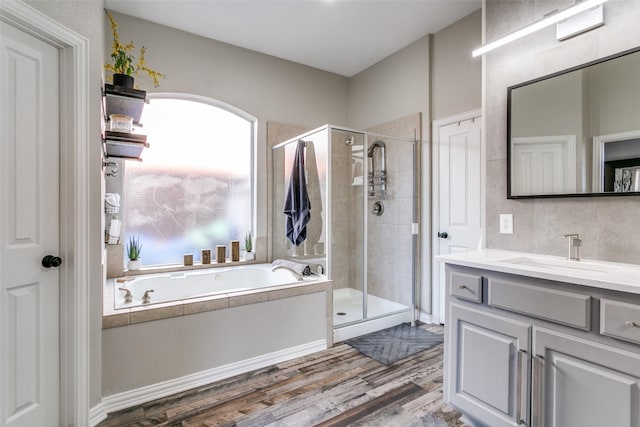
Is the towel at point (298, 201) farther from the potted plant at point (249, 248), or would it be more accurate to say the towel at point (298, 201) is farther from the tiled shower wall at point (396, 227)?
the tiled shower wall at point (396, 227)

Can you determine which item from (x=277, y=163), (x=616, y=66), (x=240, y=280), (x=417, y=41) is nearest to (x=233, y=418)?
(x=240, y=280)

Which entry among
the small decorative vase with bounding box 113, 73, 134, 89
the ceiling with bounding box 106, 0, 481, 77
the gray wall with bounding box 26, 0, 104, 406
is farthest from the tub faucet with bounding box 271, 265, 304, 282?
the ceiling with bounding box 106, 0, 481, 77

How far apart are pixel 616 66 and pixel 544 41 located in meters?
0.44

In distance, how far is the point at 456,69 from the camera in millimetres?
2994

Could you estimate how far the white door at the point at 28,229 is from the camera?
1.43m

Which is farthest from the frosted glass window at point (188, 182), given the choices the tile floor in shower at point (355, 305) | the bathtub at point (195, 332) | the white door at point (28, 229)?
the white door at point (28, 229)

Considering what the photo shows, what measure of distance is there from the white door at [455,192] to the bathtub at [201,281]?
130 centimetres

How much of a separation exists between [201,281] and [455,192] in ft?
8.49

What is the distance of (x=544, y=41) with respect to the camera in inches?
73.3

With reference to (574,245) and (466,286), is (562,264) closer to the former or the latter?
(574,245)

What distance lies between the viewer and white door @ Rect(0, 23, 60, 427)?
1432mm

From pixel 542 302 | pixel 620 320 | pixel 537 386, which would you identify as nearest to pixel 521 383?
pixel 537 386

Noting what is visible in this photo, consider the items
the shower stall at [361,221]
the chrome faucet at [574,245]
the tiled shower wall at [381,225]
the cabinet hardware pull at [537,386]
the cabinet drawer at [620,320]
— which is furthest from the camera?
the tiled shower wall at [381,225]

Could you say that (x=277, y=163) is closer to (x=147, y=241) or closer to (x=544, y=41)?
(x=147, y=241)
